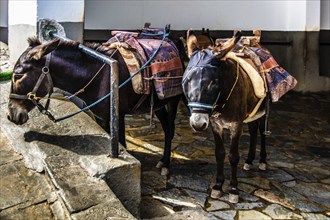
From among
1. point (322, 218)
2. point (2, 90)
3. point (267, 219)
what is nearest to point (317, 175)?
point (322, 218)

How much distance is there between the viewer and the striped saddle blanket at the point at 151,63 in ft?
16.1

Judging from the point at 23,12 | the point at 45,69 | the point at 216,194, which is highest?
the point at 23,12

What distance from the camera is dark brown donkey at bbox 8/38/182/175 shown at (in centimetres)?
436

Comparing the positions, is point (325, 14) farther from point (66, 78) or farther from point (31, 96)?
point (31, 96)

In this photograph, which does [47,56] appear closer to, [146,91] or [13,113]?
[13,113]

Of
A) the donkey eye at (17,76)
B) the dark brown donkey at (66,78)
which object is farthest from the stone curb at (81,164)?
the donkey eye at (17,76)

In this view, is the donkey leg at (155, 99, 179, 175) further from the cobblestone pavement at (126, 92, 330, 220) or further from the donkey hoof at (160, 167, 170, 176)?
the cobblestone pavement at (126, 92, 330, 220)

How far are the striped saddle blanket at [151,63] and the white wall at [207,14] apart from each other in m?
4.13

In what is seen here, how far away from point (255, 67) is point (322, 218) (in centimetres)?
197

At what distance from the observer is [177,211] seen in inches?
180

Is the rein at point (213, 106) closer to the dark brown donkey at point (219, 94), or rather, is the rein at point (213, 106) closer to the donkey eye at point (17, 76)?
the dark brown donkey at point (219, 94)

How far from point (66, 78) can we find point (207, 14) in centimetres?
659

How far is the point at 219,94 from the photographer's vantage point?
14.4ft

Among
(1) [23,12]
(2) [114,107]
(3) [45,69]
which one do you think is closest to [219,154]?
(2) [114,107]
